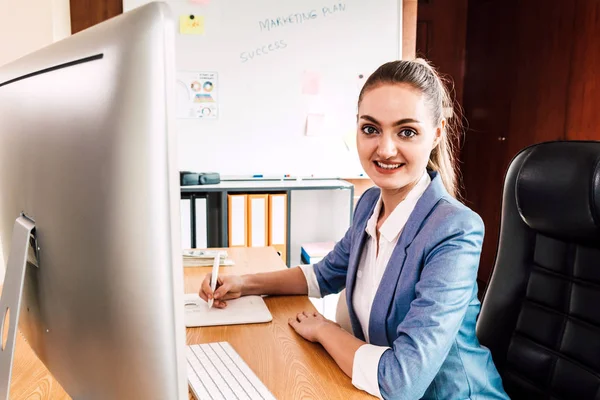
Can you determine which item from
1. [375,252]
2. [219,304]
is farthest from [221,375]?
[375,252]

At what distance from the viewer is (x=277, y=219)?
2.70 metres

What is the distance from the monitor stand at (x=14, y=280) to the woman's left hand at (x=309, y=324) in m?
0.54

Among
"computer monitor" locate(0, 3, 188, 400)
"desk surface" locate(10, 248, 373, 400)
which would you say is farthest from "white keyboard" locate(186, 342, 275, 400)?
"computer monitor" locate(0, 3, 188, 400)

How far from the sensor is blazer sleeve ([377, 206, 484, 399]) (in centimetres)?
84

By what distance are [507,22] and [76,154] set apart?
3.40 m

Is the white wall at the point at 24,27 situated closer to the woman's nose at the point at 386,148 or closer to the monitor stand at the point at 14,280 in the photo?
the woman's nose at the point at 386,148

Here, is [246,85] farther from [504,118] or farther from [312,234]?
[504,118]

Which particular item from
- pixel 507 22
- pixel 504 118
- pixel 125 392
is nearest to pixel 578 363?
pixel 125 392

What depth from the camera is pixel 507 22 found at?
3303mm

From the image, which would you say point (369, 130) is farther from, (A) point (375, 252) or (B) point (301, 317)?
(B) point (301, 317)

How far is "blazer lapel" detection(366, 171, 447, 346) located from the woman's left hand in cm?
9

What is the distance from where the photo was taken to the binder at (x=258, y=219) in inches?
104

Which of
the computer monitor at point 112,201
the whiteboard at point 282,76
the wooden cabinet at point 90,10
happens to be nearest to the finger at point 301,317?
the computer monitor at point 112,201

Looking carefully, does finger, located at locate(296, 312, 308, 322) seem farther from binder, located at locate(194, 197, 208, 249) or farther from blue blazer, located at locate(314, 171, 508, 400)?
binder, located at locate(194, 197, 208, 249)
